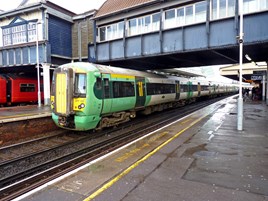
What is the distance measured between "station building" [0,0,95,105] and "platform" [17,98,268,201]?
16.3 metres

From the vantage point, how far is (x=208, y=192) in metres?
4.22

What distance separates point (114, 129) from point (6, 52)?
58.1 feet

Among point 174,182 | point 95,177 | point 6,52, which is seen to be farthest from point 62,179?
point 6,52

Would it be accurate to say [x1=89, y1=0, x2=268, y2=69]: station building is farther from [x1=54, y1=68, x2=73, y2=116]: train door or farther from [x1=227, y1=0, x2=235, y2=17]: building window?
[x1=54, y1=68, x2=73, y2=116]: train door

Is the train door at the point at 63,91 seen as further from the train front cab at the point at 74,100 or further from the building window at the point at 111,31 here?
the building window at the point at 111,31

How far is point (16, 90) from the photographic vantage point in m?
20.8

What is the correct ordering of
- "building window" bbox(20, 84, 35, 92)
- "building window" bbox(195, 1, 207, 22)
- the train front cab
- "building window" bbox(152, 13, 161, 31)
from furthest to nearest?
"building window" bbox(20, 84, 35, 92) < "building window" bbox(152, 13, 161, 31) < "building window" bbox(195, 1, 207, 22) < the train front cab

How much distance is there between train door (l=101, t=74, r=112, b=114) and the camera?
Result: 32.8 feet

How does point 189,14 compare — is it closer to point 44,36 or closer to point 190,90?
point 190,90

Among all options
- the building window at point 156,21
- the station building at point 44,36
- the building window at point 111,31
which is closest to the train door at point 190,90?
the building window at point 156,21

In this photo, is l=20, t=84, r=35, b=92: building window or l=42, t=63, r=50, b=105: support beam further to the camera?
l=20, t=84, r=35, b=92: building window

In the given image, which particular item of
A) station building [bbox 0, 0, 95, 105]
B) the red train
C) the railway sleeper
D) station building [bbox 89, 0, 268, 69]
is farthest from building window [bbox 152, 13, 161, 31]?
the red train

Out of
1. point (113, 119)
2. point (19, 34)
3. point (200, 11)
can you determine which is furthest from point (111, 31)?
point (113, 119)

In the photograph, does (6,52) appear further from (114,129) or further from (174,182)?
(174,182)
